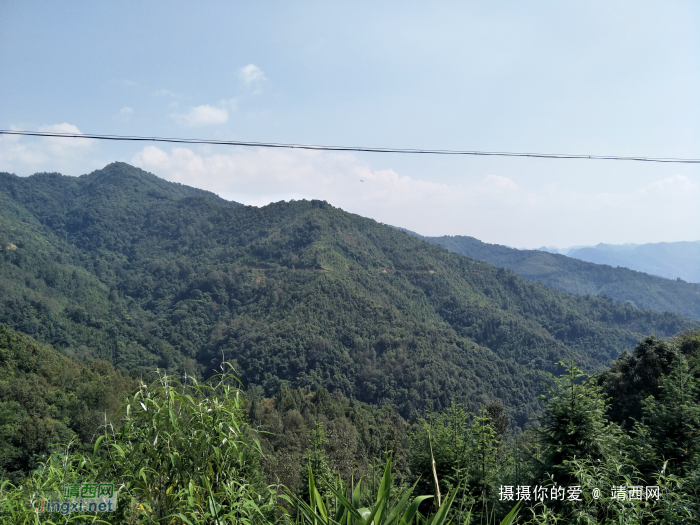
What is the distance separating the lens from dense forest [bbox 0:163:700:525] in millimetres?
1934

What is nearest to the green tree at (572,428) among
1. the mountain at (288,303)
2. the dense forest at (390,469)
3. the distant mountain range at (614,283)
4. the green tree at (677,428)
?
the dense forest at (390,469)

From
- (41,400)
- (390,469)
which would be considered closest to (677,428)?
(390,469)

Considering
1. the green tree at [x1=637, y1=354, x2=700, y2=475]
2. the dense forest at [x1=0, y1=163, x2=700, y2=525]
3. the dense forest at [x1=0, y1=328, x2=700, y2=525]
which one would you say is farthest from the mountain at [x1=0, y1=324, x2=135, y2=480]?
the green tree at [x1=637, y1=354, x2=700, y2=475]

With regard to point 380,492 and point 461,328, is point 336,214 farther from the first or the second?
point 380,492

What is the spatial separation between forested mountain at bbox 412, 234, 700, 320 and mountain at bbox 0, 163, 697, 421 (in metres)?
59.0

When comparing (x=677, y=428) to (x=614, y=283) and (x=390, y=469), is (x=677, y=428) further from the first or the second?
(x=614, y=283)

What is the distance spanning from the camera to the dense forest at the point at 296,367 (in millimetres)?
1934

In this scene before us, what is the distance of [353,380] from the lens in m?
64.9

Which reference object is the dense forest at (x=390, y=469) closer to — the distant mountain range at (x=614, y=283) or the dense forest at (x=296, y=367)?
the dense forest at (x=296, y=367)

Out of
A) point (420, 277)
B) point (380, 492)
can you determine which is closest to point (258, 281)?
point (420, 277)

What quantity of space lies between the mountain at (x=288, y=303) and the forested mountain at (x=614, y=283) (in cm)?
5899

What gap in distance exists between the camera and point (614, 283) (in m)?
159

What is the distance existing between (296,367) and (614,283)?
149630 millimetres

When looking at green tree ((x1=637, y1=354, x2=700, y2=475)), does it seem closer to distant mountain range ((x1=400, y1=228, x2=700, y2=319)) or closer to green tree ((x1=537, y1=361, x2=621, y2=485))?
green tree ((x1=537, y1=361, x2=621, y2=485))
